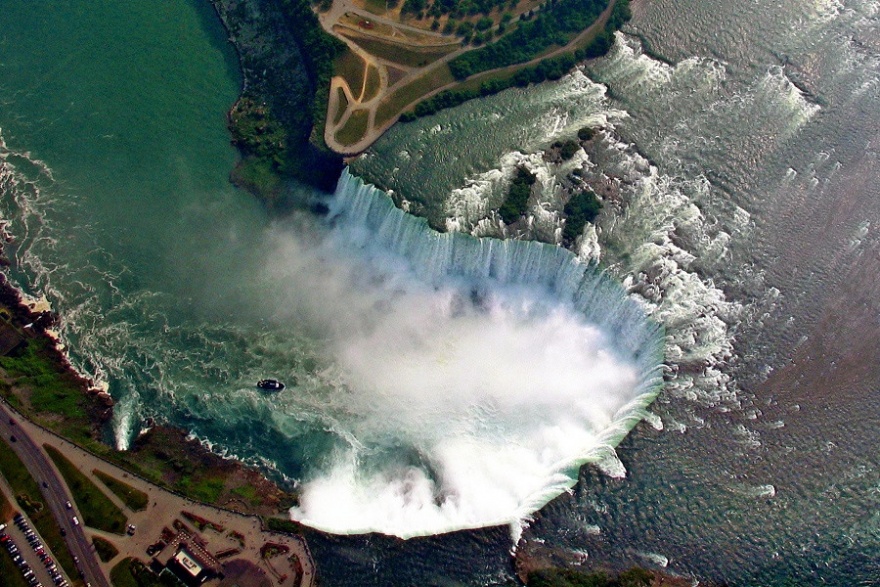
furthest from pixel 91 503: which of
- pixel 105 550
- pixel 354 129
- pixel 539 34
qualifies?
pixel 539 34

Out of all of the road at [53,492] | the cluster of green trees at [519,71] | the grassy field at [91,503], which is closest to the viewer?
the road at [53,492]

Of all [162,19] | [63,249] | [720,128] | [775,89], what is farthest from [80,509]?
[775,89]

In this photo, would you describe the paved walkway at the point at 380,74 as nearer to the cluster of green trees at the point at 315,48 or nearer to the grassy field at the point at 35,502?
the cluster of green trees at the point at 315,48

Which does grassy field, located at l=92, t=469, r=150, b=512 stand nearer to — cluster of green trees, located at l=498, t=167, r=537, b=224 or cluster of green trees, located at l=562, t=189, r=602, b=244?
cluster of green trees, located at l=498, t=167, r=537, b=224

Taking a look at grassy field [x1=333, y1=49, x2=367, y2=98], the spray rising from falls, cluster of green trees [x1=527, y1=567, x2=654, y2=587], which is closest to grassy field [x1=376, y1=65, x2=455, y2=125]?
grassy field [x1=333, y1=49, x2=367, y2=98]

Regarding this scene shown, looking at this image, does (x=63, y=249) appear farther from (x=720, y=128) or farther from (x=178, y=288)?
(x=720, y=128)

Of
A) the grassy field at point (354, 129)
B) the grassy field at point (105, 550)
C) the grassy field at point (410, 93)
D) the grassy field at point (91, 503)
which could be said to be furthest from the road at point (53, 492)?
the grassy field at point (410, 93)

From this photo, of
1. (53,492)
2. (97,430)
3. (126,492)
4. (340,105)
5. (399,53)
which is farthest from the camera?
(399,53)

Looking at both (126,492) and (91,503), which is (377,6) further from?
(91,503)
